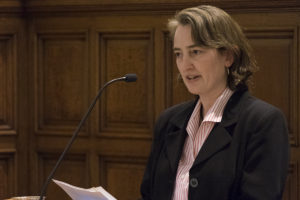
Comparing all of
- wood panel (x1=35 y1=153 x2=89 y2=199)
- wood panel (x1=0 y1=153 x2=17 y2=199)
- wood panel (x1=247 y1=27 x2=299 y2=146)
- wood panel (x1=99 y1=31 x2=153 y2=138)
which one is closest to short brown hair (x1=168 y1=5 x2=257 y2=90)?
wood panel (x1=247 y1=27 x2=299 y2=146)

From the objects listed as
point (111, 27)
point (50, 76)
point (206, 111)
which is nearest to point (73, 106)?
point (50, 76)

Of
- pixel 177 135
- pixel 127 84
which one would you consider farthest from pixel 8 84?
pixel 177 135

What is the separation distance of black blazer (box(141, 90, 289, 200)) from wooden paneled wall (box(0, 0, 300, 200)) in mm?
1561

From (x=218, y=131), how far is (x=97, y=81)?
2049mm

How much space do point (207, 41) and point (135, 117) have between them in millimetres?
1935

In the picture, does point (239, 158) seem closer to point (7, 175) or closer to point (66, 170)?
point (66, 170)

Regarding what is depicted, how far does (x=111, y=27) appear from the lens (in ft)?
13.6

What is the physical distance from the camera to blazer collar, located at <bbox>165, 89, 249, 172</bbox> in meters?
2.21

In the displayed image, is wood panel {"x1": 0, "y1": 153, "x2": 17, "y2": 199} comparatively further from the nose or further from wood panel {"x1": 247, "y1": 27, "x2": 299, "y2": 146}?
the nose

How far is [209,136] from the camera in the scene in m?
2.26

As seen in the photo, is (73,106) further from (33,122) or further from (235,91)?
(235,91)

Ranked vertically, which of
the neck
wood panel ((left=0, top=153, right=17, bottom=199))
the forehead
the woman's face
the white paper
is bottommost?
wood panel ((left=0, top=153, right=17, bottom=199))

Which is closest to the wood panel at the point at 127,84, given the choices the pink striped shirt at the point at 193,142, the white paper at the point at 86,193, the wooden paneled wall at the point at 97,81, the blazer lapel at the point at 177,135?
the wooden paneled wall at the point at 97,81

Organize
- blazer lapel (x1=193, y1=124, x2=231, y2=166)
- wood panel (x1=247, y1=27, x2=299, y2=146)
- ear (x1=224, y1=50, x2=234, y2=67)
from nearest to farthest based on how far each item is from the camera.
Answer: blazer lapel (x1=193, y1=124, x2=231, y2=166)
ear (x1=224, y1=50, x2=234, y2=67)
wood panel (x1=247, y1=27, x2=299, y2=146)
